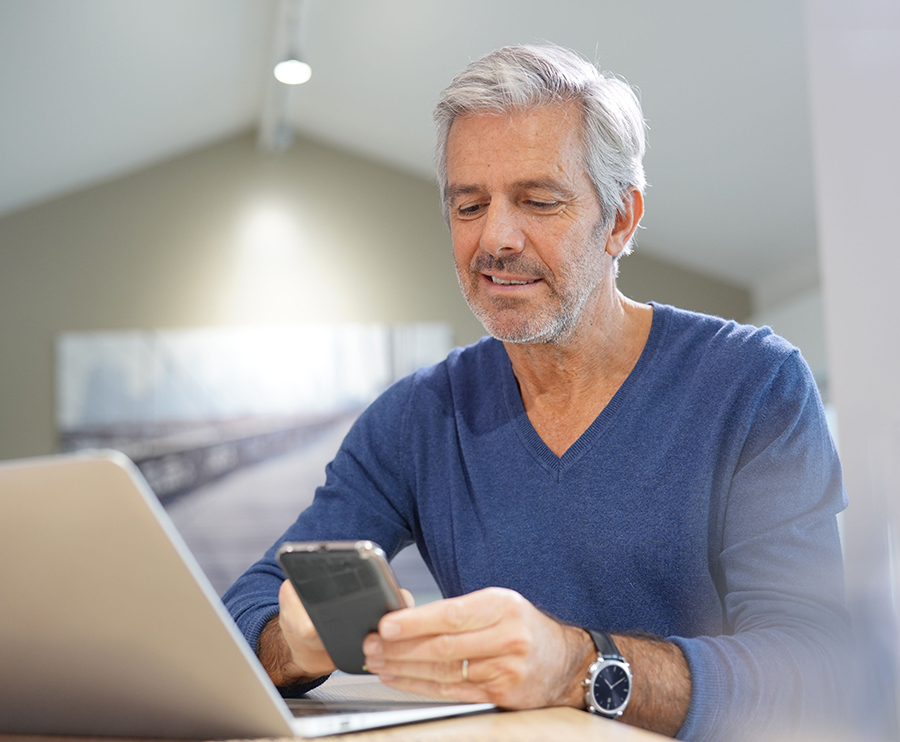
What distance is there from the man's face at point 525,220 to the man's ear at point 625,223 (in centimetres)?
9

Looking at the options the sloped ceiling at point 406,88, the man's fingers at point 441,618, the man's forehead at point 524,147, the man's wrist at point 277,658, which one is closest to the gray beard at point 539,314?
the man's forehead at point 524,147

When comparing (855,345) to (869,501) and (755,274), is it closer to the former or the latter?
(869,501)

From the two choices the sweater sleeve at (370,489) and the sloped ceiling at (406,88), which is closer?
the sweater sleeve at (370,489)

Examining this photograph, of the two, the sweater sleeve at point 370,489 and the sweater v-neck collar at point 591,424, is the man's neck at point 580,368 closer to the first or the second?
the sweater v-neck collar at point 591,424

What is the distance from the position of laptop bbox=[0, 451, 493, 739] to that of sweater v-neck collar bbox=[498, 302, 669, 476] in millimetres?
468

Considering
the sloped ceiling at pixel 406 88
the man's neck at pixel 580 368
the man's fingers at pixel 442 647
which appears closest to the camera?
the man's fingers at pixel 442 647

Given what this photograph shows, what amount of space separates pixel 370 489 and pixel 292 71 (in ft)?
10.7

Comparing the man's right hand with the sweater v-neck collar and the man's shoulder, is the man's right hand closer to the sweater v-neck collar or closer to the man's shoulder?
the sweater v-neck collar

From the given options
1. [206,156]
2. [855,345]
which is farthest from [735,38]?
[206,156]

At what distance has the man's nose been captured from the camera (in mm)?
1079

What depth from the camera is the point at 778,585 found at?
84cm

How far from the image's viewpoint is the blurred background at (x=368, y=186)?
1.36 m

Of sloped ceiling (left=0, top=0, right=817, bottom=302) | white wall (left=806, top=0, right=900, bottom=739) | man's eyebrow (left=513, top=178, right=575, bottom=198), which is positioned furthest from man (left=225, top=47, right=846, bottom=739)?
sloped ceiling (left=0, top=0, right=817, bottom=302)

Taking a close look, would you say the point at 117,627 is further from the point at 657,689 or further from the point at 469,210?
the point at 469,210
